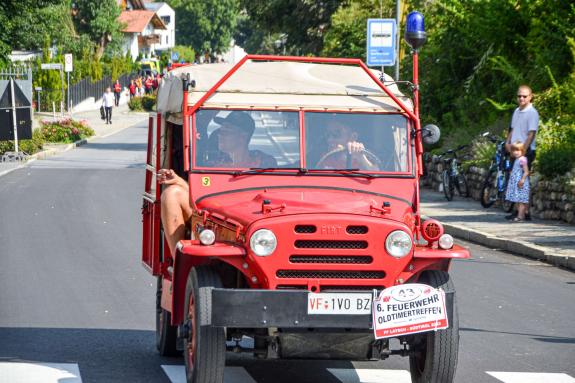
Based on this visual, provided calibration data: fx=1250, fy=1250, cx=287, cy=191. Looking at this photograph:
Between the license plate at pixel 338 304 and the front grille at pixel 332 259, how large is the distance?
9.5 inches

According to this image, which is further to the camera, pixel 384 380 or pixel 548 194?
pixel 548 194

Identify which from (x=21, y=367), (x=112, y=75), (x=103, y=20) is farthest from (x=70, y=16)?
(x=21, y=367)

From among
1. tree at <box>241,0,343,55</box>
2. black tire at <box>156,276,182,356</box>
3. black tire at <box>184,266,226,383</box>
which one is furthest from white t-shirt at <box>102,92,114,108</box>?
black tire at <box>184,266,226,383</box>

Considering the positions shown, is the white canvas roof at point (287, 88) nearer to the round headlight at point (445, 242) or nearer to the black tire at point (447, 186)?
the round headlight at point (445, 242)

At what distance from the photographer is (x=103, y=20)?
108 metres

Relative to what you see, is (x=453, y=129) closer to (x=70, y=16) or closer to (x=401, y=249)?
(x=401, y=249)

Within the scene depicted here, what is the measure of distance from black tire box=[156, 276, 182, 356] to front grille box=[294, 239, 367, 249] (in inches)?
83.9

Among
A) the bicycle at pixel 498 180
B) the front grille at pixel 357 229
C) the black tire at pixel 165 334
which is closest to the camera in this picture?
the front grille at pixel 357 229

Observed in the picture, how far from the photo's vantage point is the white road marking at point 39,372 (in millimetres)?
8625

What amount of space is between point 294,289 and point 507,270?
8.30 m

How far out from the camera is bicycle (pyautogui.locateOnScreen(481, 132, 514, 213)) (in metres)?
21.7

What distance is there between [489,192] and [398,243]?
1515 cm

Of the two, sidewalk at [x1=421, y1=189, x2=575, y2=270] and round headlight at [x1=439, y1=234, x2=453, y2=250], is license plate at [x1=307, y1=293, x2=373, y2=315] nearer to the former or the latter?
round headlight at [x1=439, y1=234, x2=453, y2=250]

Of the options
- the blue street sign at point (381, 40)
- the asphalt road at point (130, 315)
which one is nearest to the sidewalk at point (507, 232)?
the asphalt road at point (130, 315)
